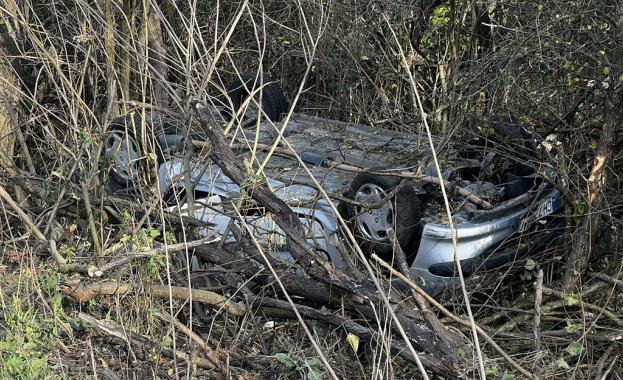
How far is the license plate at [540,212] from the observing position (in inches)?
163

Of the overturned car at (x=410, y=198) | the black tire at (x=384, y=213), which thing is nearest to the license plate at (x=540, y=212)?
the overturned car at (x=410, y=198)

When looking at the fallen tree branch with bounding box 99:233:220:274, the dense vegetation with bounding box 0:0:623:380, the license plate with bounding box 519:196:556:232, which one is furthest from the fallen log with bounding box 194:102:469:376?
the license plate with bounding box 519:196:556:232

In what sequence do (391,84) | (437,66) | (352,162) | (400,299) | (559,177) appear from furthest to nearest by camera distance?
(391,84) < (437,66) < (352,162) < (559,177) < (400,299)

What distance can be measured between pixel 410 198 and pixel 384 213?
253mm

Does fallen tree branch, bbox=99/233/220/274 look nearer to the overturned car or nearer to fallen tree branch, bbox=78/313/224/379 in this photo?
fallen tree branch, bbox=78/313/224/379

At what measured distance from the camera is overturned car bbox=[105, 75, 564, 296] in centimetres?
386

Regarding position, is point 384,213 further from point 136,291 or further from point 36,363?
point 36,363

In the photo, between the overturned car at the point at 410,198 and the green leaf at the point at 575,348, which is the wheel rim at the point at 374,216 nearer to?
the overturned car at the point at 410,198

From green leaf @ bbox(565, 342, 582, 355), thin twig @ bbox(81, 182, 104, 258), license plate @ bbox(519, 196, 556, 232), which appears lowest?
green leaf @ bbox(565, 342, 582, 355)

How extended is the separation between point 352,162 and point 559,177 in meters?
1.53

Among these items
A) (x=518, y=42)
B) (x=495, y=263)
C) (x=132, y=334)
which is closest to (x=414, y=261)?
(x=495, y=263)

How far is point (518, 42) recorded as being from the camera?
407 cm

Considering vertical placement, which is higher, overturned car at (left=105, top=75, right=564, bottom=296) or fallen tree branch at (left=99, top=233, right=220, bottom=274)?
fallen tree branch at (left=99, top=233, right=220, bottom=274)

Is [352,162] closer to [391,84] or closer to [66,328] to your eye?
[66,328]
